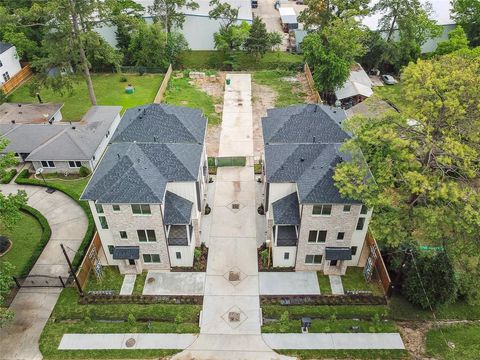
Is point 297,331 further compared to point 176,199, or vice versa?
point 176,199

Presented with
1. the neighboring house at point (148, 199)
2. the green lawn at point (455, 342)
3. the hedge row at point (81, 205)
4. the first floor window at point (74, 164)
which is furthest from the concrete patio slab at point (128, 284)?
the green lawn at point (455, 342)

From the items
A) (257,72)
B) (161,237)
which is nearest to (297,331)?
(161,237)

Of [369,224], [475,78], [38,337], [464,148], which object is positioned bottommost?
[38,337]

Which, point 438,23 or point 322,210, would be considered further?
point 438,23

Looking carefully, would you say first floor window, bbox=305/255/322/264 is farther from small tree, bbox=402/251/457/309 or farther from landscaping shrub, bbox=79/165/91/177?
landscaping shrub, bbox=79/165/91/177

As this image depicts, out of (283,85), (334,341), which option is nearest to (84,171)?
(334,341)

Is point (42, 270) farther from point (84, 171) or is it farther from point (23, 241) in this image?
point (84, 171)

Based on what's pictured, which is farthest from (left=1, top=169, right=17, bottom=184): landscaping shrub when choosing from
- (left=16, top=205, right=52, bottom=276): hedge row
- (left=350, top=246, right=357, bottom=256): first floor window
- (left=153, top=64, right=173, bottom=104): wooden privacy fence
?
(left=350, top=246, right=357, bottom=256): first floor window

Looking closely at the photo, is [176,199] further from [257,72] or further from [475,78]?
[257,72]
